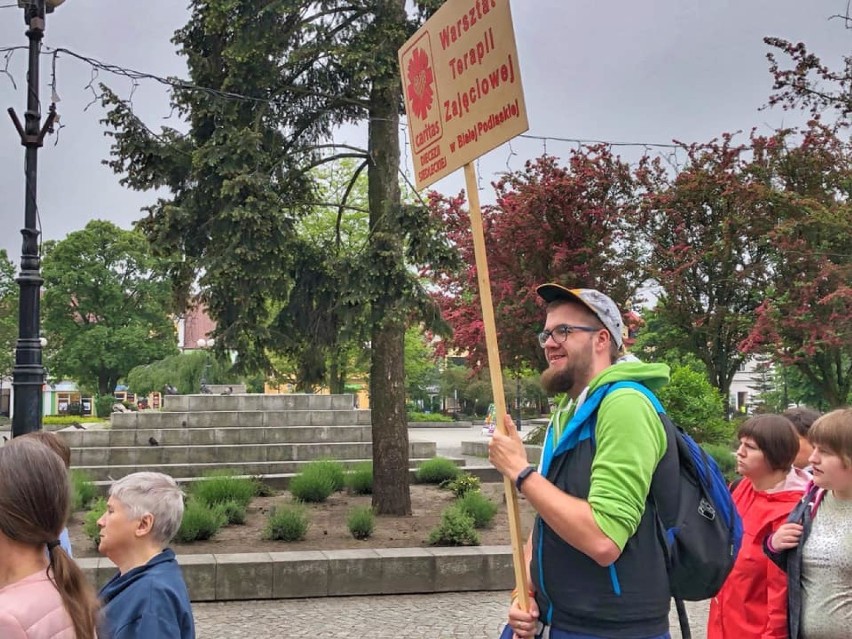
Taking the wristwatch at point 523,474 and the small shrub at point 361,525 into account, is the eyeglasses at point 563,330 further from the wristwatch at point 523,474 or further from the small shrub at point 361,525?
the small shrub at point 361,525

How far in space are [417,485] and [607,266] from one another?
6.87 metres

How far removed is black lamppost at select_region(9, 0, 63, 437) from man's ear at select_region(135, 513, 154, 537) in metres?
5.81

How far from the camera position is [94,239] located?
53000mm

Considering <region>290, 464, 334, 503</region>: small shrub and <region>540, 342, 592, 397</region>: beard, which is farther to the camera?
<region>290, 464, 334, 503</region>: small shrub

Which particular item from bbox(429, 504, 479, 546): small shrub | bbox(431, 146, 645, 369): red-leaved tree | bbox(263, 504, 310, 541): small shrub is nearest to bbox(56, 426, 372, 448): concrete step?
bbox(431, 146, 645, 369): red-leaved tree

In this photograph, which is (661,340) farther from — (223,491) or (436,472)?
(223,491)

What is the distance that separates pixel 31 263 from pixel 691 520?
7.99 m

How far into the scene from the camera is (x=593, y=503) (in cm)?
224

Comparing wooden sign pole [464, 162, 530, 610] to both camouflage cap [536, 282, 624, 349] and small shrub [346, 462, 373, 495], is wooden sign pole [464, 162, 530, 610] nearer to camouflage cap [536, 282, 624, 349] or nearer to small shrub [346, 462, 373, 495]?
camouflage cap [536, 282, 624, 349]

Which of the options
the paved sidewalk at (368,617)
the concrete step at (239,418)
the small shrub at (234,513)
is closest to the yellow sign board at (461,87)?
the paved sidewalk at (368,617)

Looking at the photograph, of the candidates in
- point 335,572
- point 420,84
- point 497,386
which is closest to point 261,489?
point 335,572

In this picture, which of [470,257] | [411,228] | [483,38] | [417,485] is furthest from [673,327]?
[483,38]

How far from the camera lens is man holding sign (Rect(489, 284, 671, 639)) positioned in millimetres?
2238

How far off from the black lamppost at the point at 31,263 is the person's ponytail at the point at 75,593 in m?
6.49
